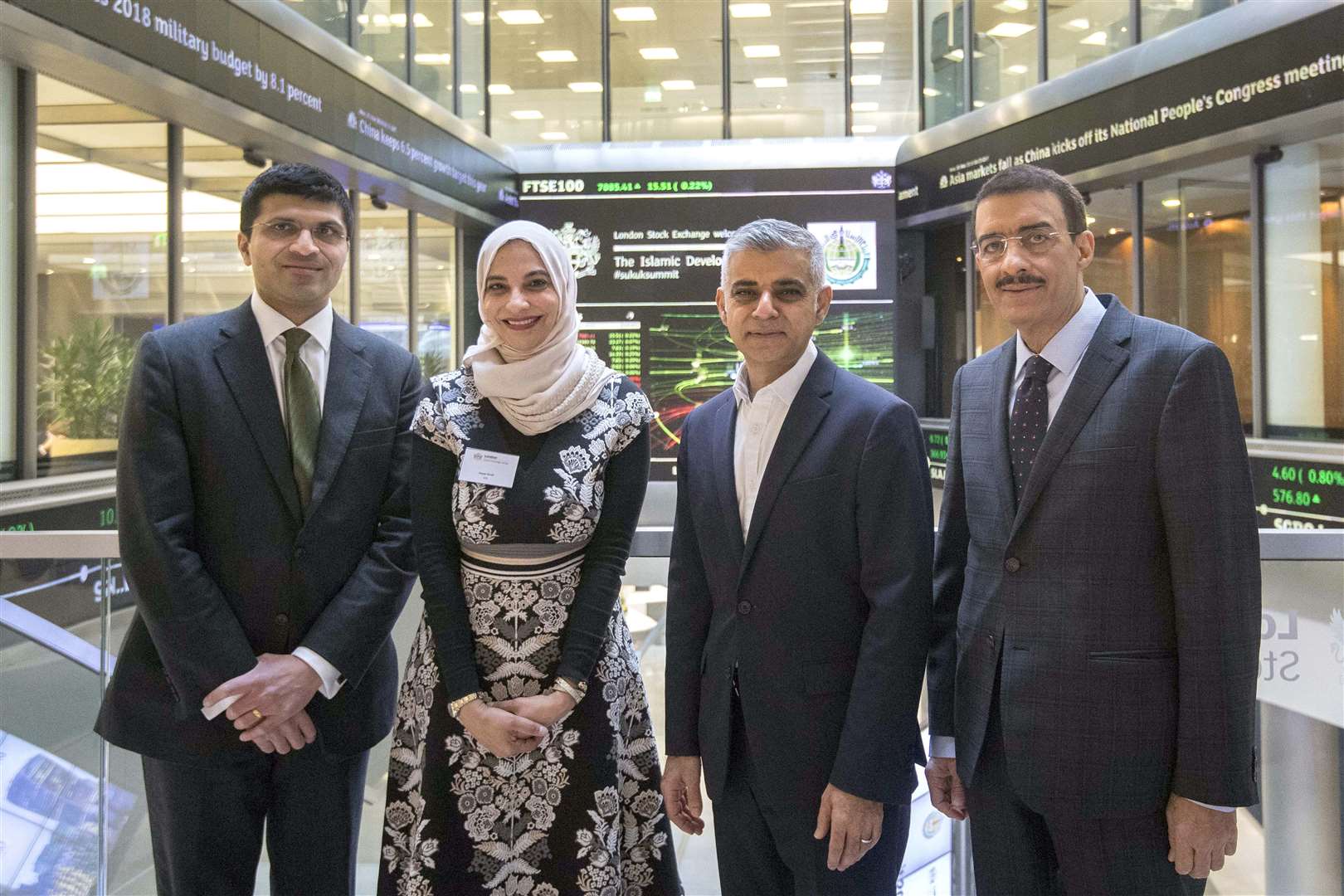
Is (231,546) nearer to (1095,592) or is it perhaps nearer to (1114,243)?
(1095,592)

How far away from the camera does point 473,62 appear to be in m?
12.0

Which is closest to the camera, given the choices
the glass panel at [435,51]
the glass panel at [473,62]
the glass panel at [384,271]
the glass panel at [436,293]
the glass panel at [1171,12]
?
the glass panel at [1171,12]

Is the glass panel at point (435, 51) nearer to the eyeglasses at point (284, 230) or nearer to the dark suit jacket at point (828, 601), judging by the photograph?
the eyeglasses at point (284, 230)

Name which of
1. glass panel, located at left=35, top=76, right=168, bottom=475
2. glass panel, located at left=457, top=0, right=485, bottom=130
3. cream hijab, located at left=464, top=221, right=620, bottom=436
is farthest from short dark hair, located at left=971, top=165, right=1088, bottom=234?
glass panel, located at left=457, top=0, right=485, bottom=130

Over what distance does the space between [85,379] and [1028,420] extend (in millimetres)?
5810

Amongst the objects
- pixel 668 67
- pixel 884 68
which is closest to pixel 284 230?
pixel 884 68

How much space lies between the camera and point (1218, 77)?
723 cm

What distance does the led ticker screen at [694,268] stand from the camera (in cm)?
1096

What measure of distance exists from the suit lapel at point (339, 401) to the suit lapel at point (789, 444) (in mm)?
831

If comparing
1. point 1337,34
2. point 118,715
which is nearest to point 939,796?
point 118,715

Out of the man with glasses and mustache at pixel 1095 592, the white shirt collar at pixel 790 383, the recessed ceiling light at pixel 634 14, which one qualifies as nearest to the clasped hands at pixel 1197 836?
the man with glasses and mustache at pixel 1095 592

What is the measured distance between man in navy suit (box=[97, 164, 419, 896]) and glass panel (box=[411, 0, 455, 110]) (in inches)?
349

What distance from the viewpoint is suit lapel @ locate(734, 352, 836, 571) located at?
193 cm

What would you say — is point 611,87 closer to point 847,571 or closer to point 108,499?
point 108,499
